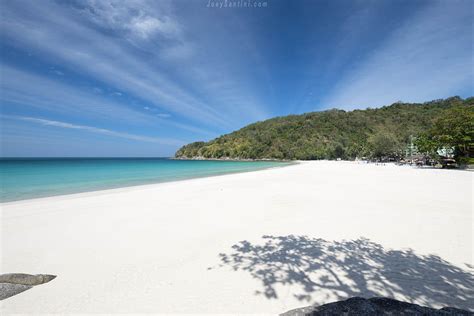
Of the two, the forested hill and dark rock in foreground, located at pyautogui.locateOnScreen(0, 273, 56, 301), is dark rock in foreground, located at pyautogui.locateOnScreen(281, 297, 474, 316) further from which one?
the forested hill

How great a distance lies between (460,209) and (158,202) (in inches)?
480

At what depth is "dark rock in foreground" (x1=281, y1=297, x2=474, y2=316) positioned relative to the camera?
85.4 inches

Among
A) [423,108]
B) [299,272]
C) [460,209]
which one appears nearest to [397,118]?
[423,108]

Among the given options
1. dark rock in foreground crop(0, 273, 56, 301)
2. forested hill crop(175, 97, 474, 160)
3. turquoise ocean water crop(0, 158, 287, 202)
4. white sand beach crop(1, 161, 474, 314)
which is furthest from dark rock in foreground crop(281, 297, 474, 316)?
forested hill crop(175, 97, 474, 160)

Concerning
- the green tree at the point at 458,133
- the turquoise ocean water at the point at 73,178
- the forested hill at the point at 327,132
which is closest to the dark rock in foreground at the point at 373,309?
the turquoise ocean water at the point at 73,178

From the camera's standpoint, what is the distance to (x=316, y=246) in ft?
15.1

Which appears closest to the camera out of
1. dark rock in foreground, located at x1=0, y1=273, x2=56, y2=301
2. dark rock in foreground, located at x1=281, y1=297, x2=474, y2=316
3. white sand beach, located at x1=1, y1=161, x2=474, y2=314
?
dark rock in foreground, located at x1=281, y1=297, x2=474, y2=316

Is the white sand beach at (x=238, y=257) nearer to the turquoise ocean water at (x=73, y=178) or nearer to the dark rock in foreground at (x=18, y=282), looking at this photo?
the dark rock in foreground at (x=18, y=282)

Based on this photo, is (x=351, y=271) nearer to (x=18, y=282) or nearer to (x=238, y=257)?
(x=238, y=257)

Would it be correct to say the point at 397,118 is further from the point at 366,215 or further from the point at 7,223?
the point at 7,223

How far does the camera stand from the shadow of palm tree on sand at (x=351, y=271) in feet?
9.71

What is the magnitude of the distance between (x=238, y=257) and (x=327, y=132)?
430ft

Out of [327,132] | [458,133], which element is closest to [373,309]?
[458,133]

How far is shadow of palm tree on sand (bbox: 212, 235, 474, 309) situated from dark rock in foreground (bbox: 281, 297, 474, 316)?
0.54 meters
